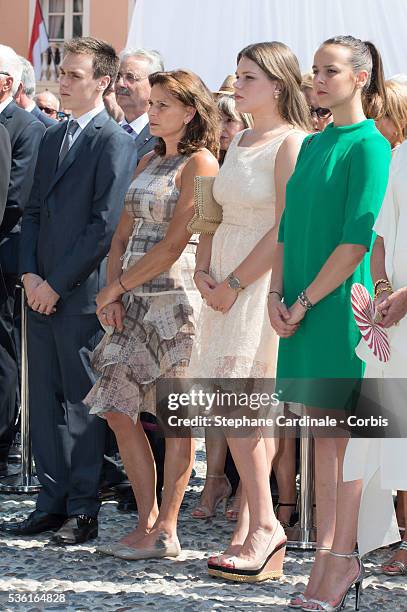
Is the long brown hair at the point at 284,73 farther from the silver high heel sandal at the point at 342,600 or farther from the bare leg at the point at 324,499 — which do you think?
the silver high heel sandal at the point at 342,600

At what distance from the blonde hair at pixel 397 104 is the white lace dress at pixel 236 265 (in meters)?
0.45

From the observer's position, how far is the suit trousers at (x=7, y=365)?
6680 millimetres

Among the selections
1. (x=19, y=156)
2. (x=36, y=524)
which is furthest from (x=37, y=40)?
(x=36, y=524)

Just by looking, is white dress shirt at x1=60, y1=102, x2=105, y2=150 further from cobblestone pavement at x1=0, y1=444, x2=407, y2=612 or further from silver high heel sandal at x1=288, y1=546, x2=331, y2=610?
silver high heel sandal at x1=288, y1=546, x2=331, y2=610

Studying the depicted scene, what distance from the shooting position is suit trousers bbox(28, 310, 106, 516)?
5.48 m

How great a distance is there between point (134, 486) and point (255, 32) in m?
3.34

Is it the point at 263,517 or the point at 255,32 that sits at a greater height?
the point at 255,32

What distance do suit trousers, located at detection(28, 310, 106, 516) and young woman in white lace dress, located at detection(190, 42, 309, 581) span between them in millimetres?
747

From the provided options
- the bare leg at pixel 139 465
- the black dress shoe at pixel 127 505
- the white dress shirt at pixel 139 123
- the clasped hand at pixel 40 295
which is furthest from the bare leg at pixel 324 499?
the white dress shirt at pixel 139 123

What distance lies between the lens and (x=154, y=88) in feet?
17.5

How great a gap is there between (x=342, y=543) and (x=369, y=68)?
177 centimetres

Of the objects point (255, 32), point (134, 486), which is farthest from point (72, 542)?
point (255, 32)

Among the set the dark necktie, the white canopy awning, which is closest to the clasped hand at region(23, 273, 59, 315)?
the dark necktie

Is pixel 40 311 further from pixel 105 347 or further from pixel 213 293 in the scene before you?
pixel 213 293
